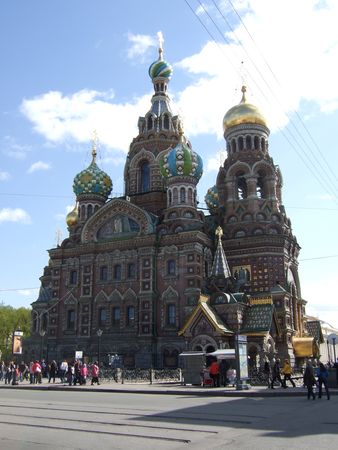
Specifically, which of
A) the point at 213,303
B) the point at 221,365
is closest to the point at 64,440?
the point at 221,365

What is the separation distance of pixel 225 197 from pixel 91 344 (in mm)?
15225

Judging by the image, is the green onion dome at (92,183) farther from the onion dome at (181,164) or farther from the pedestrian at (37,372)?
the pedestrian at (37,372)

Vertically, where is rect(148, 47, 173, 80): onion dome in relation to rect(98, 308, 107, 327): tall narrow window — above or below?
above

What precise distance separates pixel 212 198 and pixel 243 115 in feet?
26.6

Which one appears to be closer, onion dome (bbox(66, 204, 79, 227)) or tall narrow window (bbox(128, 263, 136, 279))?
tall narrow window (bbox(128, 263, 136, 279))

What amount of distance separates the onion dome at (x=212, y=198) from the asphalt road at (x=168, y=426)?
1208 inches

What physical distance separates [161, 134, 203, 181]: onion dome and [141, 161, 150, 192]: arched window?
4.53 meters

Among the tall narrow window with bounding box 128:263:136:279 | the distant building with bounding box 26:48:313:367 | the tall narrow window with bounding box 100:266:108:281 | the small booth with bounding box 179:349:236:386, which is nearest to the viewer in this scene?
the small booth with bounding box 179:349:236:386

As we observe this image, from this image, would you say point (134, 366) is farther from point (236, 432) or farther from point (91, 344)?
point (236, 432)

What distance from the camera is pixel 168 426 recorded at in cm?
990

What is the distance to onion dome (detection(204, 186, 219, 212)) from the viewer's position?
4436 centimetres

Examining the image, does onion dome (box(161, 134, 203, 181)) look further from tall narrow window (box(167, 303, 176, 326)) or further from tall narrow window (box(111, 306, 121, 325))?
tall narrow window (box(111, 306, 121, 325))

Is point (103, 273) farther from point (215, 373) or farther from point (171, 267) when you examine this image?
point (215, 373)

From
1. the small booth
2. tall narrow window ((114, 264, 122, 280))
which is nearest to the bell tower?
tall narrow window ((114, 264, 122, 280))
